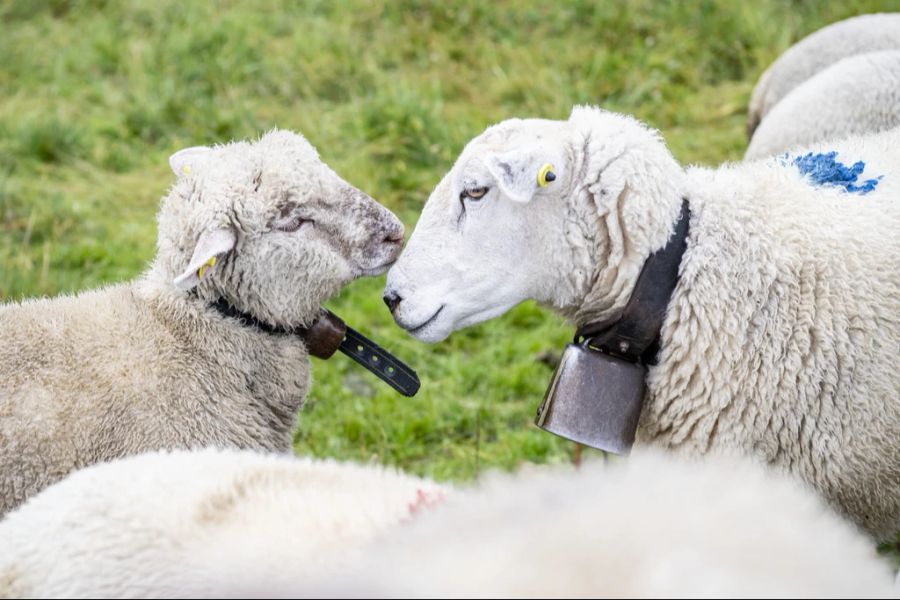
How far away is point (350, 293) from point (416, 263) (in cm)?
264

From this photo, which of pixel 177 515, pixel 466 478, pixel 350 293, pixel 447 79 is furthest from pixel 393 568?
pixel 447 79

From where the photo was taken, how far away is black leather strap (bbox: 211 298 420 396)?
134 inches

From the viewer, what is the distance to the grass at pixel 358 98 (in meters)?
5.24

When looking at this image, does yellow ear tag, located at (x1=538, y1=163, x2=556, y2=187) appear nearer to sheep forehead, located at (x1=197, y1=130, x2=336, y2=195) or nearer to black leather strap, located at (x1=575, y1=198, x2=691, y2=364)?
black leather strap, located at (x1=575, y1=198, x2=691, y2=364)

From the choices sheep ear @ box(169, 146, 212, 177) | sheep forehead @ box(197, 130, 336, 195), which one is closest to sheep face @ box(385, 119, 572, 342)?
sheep forehead @ box(197, 130, 336, 195)

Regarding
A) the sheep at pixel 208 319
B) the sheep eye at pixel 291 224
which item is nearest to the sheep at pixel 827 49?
the sheep at pixel 208 319

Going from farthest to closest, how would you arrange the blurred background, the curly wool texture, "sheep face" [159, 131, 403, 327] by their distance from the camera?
the blurred background, "sheep face" [159, 131, 403, 327], the curly wool texture

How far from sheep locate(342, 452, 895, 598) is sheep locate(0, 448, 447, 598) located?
0.38 ft

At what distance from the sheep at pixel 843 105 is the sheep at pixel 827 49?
587 millimetres

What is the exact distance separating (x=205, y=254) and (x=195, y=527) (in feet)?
4.53

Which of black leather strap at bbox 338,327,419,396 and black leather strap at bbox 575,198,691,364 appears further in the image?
black leather strap at bbox 338,327,419,396

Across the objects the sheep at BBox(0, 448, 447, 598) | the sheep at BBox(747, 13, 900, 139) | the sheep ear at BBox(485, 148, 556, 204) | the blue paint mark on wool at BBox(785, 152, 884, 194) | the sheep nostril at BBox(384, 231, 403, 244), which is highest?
the sheep at BBox(747, 13, 900, 139)

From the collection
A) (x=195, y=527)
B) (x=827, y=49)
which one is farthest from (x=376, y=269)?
(x=827, y=49)

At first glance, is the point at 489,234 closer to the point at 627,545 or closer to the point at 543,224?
the point at 543,224
